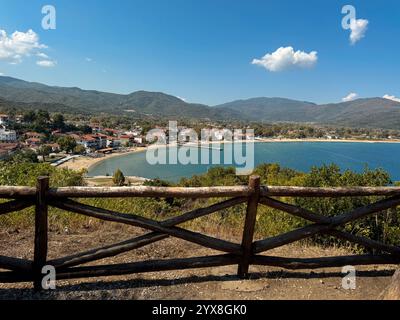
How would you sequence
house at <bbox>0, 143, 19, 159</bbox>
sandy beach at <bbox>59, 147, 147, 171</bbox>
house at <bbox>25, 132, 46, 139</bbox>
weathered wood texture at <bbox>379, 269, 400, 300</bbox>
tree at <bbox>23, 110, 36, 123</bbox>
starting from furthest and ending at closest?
tree at <bbox>23, 110, 36, 123</bbox>, house at <bbox>25, 132, 46, 139</bbox>, sandy beach at <bbox>59, 147, 147, 171</bbox>, house at <bbox>0, 143, 19, 159</bbox>, weathered wood texture at <bbox>379, 269, 400, 300</bbox>

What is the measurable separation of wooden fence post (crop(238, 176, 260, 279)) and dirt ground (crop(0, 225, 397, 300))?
0.40ft

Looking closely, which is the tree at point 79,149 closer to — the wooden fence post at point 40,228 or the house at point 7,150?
the house at point 7,150

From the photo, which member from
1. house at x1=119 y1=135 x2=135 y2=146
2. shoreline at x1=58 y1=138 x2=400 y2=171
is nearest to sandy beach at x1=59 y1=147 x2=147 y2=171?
shoreline at x1=58 y1=138 x2=400 y2=171

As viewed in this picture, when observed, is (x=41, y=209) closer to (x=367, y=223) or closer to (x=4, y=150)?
(x=367, y=223)

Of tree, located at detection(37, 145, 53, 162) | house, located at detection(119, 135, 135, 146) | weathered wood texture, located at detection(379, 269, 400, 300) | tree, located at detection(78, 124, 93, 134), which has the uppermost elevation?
tree, located at detection(78, 124, 93, 134)

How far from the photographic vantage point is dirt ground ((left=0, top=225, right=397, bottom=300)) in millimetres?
2776

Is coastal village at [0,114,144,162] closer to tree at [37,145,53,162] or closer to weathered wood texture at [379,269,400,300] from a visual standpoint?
tree at [37,145,53,162]

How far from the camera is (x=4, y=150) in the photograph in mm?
49594

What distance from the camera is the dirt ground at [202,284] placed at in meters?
2.78

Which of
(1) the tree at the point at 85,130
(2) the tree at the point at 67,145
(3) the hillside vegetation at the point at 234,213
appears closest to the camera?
(3) the hillside vegetation at the point at 234,213

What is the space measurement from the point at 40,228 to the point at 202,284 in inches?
60.3

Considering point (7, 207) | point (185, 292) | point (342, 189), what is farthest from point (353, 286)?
point (7, 207)

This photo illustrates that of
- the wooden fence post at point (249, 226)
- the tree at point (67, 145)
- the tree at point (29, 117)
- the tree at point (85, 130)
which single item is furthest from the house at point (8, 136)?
the wooden fence post at point (249, 226)

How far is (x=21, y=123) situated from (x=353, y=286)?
288 feet
